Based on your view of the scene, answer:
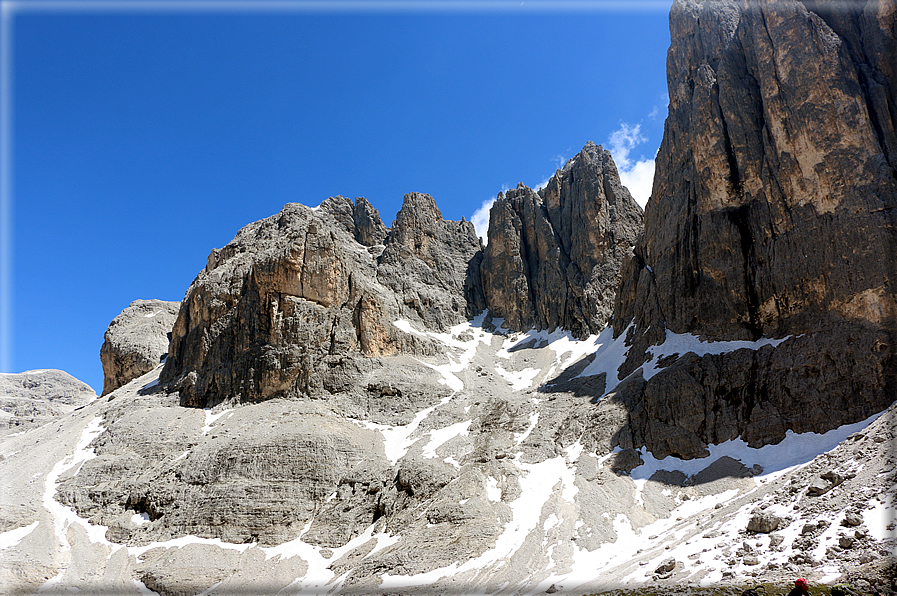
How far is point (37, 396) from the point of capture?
117 metres

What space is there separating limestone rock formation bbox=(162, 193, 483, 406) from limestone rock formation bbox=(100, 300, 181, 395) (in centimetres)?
1800

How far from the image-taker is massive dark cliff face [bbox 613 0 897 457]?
41438 mm

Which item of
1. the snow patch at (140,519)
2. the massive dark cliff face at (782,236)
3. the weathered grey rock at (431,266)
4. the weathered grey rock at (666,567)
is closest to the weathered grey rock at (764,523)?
the weathered grey rock at (666,567)

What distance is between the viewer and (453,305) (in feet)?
339

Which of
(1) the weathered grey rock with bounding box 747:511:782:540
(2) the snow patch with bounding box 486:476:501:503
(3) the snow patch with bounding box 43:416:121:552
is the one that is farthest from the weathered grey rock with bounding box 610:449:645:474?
(3) the snow patch with bounding box 43:416:121:552

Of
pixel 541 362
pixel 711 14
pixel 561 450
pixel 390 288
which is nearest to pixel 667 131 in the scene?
pixel 711 14

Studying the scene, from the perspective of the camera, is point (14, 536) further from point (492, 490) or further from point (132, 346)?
point (132, 346)

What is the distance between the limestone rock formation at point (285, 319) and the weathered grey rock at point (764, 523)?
157ft

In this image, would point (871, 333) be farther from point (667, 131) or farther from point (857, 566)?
point (667, 131)

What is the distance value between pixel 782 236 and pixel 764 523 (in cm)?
2996

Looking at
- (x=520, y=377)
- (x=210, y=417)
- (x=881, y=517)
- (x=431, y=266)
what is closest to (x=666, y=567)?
(x=881, y=517)

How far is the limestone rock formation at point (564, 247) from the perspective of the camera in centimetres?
9294

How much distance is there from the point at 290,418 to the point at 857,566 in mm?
51109

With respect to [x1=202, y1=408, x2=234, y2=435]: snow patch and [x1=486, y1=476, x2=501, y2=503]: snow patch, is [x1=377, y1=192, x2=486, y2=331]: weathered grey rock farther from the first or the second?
[x1=486, y1=476, x2=501, y2=503]: snow patch
